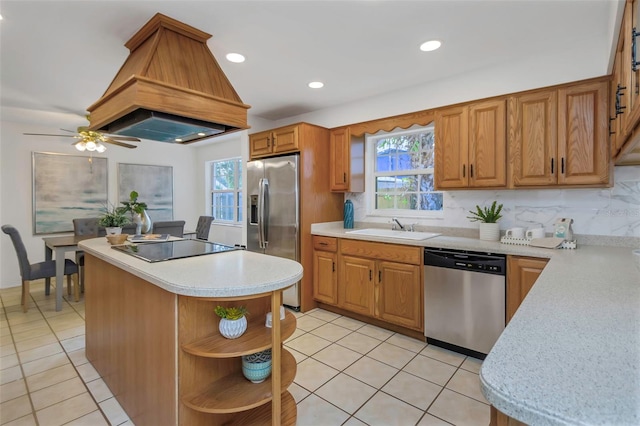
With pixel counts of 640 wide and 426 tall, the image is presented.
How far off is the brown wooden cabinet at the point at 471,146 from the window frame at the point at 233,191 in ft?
12.4

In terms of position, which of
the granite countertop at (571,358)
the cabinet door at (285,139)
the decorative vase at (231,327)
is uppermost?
the cabinet door at (285,139)

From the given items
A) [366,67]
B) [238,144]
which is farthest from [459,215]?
[238,144]

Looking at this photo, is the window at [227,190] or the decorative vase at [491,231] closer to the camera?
the decorative vase at [491,231]

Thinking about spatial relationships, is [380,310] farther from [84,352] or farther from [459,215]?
[84,352]

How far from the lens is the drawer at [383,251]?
9.31 ft

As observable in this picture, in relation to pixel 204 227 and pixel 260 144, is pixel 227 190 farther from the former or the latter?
pixel 260 144

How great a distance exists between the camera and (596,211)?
2.45 m

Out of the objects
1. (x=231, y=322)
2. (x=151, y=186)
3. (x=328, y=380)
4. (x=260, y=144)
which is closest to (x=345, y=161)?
(x=260, y=144)

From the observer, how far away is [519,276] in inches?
89.8

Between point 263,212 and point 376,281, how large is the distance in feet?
5.30

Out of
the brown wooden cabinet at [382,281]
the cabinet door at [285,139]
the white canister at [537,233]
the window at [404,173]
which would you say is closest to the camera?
the white canister at [537,233]

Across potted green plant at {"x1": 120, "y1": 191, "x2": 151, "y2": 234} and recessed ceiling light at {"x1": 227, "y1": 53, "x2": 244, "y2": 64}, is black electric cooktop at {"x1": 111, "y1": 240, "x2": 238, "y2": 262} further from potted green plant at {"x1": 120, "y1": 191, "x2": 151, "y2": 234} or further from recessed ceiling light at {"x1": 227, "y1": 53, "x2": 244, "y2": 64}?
recessed ceiling light at {"x1": 227, "y1": 53, "x2": 244, "y2": 64}

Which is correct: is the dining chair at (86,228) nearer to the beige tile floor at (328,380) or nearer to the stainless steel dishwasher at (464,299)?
the beige tile floor at (328,380)

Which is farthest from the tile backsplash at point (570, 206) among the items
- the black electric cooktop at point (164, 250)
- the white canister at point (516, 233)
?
the black electric cooktop at point (164, 250)
